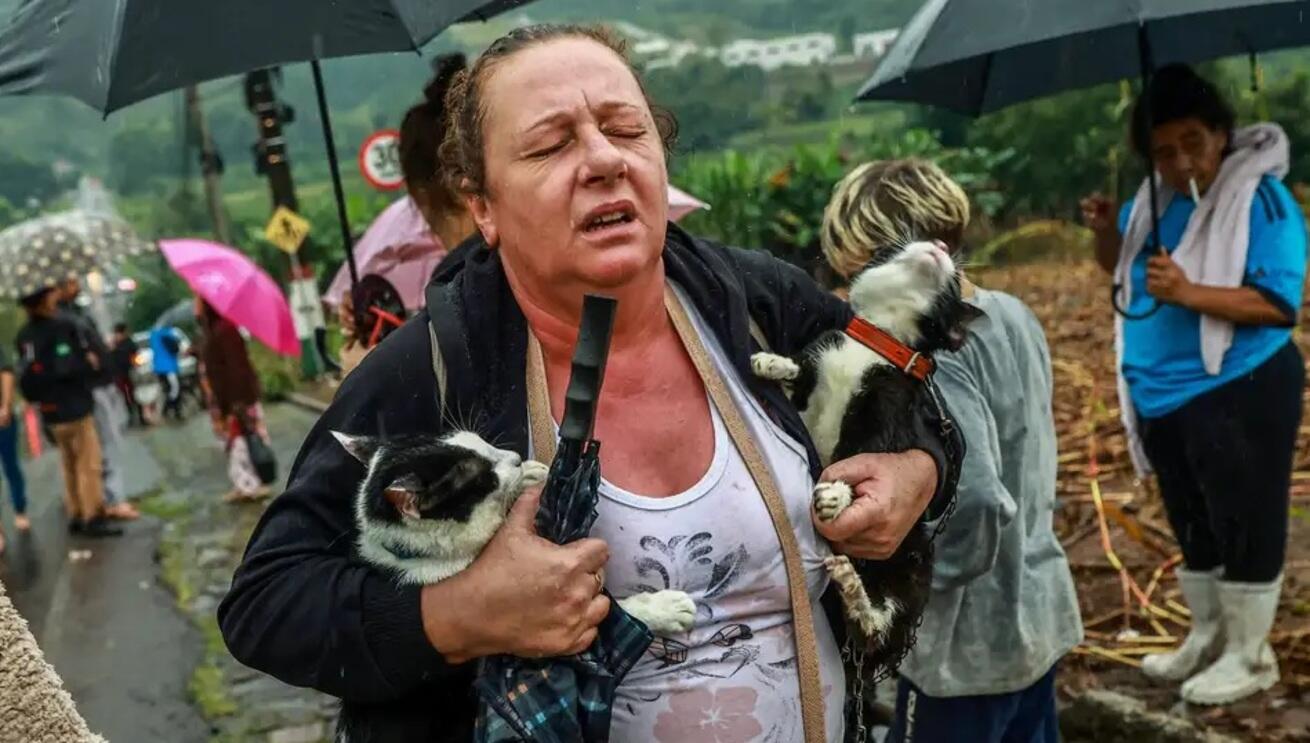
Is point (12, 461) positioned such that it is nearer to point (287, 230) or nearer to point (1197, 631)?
point (287, 230)

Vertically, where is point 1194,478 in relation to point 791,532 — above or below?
below

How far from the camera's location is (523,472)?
1721 mm

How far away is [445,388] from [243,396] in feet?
31.5

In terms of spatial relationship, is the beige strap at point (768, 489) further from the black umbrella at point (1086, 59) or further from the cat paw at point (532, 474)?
the black umbrella at point (1086, 59)

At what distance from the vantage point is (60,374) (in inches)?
387

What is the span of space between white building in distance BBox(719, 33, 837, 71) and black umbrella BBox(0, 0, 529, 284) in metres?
16.7

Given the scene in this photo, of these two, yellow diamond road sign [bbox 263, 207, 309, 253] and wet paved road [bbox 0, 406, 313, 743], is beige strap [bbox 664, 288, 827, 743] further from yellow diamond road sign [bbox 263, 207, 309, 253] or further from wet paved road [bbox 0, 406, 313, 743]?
yellow diamond road sign [bbox 263, 207, 309, 253]

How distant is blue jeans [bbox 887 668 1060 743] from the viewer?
3.16 m

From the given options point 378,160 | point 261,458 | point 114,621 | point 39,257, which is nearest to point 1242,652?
point 114,621

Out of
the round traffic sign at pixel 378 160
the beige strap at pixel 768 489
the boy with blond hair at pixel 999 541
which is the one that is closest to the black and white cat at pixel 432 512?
the beige strap at pixel 768 489

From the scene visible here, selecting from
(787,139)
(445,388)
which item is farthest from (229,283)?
(787,139)

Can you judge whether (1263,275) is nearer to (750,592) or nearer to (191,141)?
(750,592)

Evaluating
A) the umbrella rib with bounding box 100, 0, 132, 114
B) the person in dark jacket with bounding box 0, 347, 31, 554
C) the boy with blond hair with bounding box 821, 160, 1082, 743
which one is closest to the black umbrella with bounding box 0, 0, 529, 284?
the umbrella rib with bounding box 100, 0, 132, 114

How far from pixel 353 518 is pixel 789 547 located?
0.67 m
